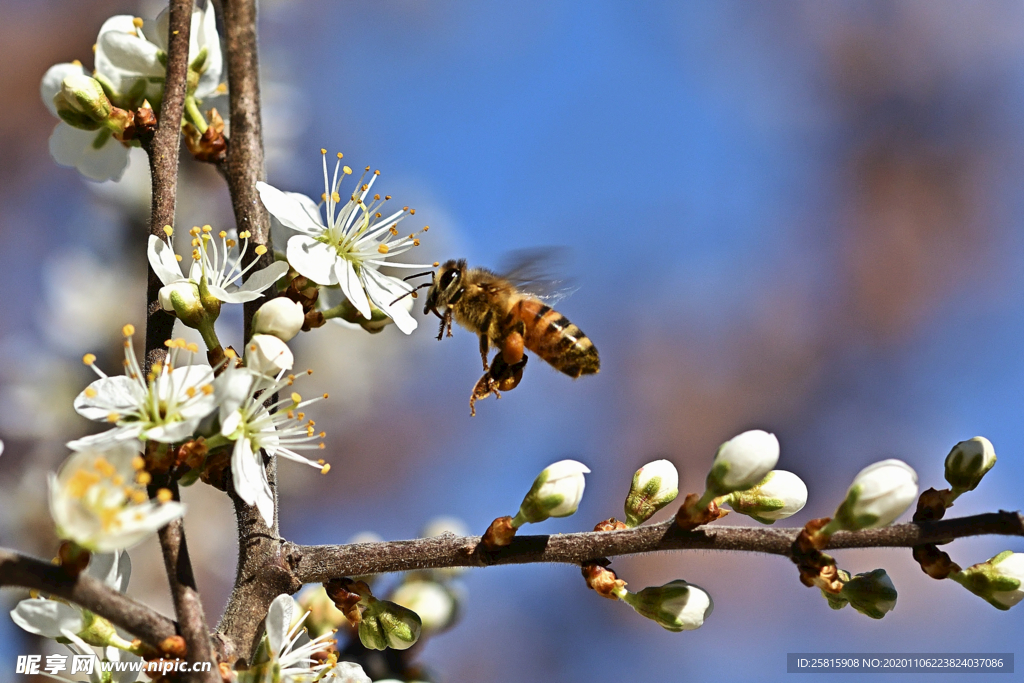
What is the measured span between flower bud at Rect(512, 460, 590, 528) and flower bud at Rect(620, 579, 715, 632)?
0.20 m

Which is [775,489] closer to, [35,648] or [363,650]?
[363,650]

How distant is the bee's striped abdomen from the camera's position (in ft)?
7.45

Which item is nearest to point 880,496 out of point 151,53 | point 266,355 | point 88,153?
point 266,355

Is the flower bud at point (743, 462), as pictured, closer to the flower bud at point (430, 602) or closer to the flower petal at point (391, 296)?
the flower petal at point (391, 296)

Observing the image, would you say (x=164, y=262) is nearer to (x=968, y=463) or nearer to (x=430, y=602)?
(x=430, y=602)

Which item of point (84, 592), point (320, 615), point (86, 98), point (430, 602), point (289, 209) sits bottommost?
point (84, 592)

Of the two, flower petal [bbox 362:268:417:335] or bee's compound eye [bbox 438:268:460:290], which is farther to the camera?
bee's compound eye [bbox 438:268:460:290]

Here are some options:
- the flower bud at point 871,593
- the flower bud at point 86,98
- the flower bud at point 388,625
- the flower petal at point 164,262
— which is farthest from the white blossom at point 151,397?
the flower bud at point 871,593

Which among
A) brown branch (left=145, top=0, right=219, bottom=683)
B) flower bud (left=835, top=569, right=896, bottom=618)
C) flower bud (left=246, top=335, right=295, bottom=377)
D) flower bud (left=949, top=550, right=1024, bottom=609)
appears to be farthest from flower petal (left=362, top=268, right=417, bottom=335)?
flower bud (left=949, top=550, right=1024, bottom=609)

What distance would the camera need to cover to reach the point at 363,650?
2.33 m

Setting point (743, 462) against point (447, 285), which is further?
point (447, 285)

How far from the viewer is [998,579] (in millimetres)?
1622

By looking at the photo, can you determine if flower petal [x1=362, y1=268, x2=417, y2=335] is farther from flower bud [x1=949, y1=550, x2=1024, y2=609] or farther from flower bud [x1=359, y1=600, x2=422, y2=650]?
flower bud [x1=949, y1=550, x2=1024, y2=609]

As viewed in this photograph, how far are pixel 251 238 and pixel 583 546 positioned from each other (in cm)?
95
